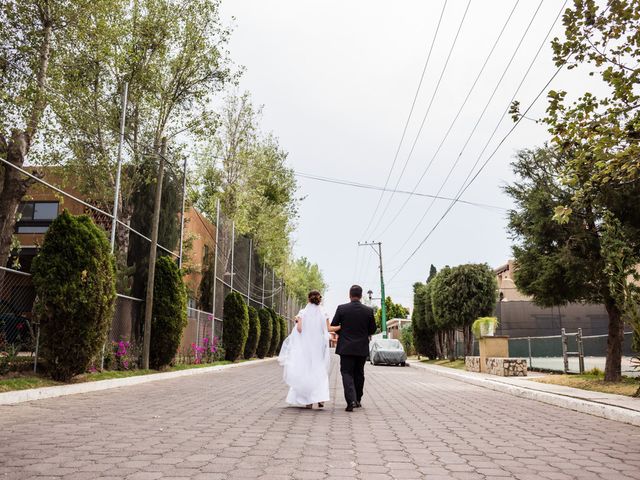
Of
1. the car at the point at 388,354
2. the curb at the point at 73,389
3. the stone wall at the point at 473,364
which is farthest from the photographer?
the car at the point at 388,354

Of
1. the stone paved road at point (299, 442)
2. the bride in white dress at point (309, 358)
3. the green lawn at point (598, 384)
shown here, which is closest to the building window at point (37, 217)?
the stone paved road at point (299, 442)

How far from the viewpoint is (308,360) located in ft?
29.6

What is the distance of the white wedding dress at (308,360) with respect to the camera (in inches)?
349

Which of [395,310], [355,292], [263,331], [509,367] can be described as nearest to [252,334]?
[263,331]

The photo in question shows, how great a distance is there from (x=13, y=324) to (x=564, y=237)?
43.0ft

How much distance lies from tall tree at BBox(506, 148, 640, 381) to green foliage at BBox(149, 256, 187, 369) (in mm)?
10351

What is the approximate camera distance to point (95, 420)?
6.84 meters

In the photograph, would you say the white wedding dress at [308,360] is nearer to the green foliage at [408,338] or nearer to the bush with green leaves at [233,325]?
the bush with green leaves at [233,325]

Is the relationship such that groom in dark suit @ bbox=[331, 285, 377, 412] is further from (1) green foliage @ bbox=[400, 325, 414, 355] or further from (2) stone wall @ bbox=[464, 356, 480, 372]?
(1) green foliage @ bbox=[400, 325, 414, 355]

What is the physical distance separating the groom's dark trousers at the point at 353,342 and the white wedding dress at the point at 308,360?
0.33 metres

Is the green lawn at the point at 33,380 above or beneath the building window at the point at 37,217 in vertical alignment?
beneath

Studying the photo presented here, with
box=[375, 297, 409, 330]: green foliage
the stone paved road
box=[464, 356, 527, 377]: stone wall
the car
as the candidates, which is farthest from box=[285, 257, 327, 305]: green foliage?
the stone paved road

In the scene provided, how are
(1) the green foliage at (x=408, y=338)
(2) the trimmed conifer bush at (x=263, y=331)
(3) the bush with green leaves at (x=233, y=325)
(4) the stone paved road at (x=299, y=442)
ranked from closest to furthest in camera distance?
1. (4) the stone paved road at (x=299, y=442)
2. (3) the bush with green leaves at (x=233, y=325)
3. (2) the trimmed conifer bush at (x=263, y=331)
4. (1) the green foliage at (x=408, y=338)

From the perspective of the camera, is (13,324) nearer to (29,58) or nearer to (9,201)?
(9,201)
